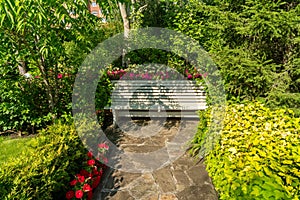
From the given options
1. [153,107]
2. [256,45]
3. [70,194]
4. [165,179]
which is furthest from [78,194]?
[256,45]

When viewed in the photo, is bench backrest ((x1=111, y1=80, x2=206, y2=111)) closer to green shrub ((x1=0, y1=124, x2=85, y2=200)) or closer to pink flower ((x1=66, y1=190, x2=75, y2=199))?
green shrub ((x1=0, y1=124, x2=85, y2=200))

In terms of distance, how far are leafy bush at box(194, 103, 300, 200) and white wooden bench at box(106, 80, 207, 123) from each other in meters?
2.09

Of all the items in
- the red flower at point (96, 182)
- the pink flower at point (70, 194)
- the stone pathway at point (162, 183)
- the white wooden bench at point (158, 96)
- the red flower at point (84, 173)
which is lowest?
the stone pathway at point (162, 183)

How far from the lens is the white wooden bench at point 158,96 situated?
5.57 metres

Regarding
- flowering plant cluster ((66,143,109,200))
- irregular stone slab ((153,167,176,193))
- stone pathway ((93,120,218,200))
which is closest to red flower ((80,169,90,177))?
flowering plant cluster ((66,143,109,200))

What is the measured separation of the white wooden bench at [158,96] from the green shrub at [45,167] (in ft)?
7.00

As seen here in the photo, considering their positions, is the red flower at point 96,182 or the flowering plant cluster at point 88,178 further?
the red flower at point 96,182

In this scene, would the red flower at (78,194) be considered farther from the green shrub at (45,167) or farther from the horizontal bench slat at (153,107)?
the horizontal bench slat at (153,107)

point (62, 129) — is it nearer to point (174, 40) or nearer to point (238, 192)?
point (238, 192)

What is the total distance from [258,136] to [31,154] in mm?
3114

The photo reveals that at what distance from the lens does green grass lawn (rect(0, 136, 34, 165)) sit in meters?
4.37

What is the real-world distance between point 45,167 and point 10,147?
2.76m

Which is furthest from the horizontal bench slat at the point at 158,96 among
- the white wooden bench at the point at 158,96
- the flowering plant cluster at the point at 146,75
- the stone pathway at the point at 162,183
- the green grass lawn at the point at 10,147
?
the green grass lawn at the point at 10,147

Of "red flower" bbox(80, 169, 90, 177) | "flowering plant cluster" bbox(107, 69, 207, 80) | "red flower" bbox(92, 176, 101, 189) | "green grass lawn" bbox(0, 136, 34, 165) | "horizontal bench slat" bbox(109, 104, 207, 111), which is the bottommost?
"red flower" bbox(92, 176, 101, 189)
